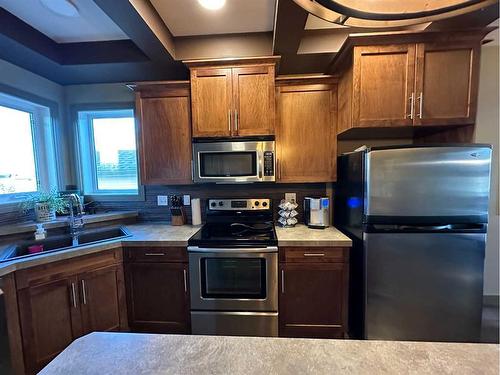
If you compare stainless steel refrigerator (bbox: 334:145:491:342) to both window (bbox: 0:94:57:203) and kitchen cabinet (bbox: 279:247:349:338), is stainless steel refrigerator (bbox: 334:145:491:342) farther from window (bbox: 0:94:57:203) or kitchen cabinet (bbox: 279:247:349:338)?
window (bbox: 0:94:57:203)

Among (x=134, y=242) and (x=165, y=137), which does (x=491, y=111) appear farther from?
(x=134, y=242)

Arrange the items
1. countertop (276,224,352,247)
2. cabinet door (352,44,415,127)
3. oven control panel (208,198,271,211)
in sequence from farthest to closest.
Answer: oven control panel (208,198,271,211)
countertop (276,224,352,247)
cabinet door (352,44,415,127)

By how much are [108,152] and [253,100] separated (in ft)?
5.64

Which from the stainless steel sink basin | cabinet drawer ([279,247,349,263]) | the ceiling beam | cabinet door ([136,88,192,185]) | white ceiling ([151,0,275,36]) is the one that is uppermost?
white ceiling ([151,0,275,36])

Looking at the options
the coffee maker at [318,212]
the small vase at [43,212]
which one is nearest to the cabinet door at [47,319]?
the small vase at [43,212]

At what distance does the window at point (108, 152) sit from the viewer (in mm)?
2604

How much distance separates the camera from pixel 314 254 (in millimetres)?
1871

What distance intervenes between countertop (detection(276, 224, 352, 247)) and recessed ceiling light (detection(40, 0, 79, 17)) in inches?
83.9

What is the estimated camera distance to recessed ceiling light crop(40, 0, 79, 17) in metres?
1.52

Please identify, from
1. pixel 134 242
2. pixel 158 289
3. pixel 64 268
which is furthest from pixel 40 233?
pixel 158 289

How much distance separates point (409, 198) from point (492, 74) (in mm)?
1696

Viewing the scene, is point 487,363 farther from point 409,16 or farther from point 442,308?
point 442,308

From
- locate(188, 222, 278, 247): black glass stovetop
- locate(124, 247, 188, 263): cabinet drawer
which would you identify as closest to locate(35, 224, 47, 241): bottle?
locate(124, 247, 188, 263): cabinet drawer

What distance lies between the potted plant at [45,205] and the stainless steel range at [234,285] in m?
1.34
